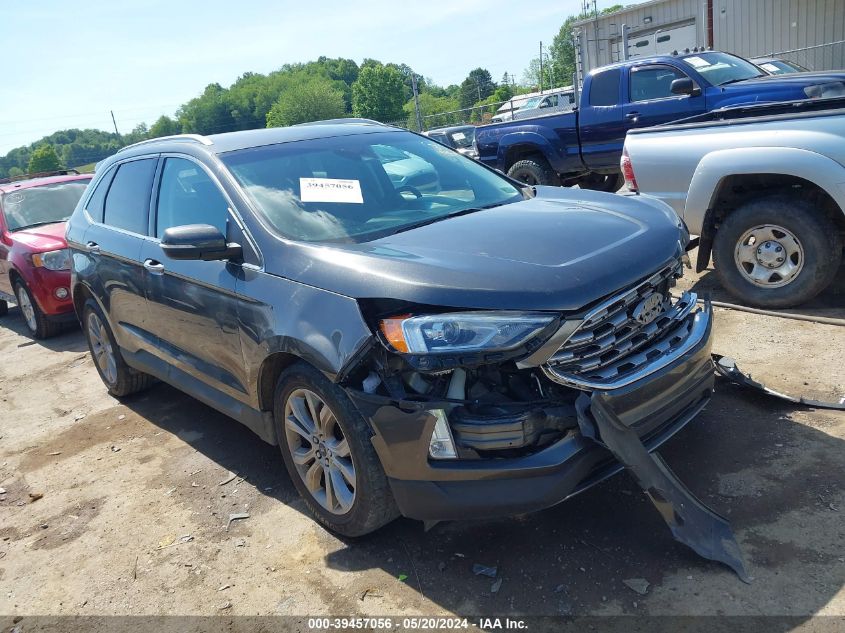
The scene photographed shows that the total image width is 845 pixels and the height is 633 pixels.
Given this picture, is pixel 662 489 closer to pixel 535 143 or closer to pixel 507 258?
pixel 507 258

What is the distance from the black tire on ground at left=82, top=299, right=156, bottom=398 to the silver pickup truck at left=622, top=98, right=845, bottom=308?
4445 mm

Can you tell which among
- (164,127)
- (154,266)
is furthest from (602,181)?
(164,127)

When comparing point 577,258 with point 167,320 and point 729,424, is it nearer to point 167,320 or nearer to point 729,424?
point 729,424

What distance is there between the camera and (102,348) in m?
5.64

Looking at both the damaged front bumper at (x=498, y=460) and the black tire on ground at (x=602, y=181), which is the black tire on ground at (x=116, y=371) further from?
the black tire on ground at (x=602, y=181)

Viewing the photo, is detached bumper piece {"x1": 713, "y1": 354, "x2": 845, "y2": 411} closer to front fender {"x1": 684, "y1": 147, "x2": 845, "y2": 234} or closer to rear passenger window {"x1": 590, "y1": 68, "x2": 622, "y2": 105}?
front fender {"x1": 684, "y1": 147, "x2": 845, "y2": 234}

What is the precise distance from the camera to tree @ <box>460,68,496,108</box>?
7953cm

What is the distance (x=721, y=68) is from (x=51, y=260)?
8.52 meters

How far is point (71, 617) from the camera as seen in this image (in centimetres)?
310

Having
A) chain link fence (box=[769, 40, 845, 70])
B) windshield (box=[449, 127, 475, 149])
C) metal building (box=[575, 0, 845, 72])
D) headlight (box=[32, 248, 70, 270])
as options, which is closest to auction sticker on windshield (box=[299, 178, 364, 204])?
headlight (box=[32, 248, 70, 270])

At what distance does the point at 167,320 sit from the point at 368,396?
192 cm

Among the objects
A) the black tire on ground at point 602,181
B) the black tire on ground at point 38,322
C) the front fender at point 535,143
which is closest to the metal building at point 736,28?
the black tire on ground at point 602,181

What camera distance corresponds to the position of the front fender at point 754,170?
4832 millimetres

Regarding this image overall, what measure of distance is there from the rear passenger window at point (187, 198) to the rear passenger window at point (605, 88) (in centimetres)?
718
